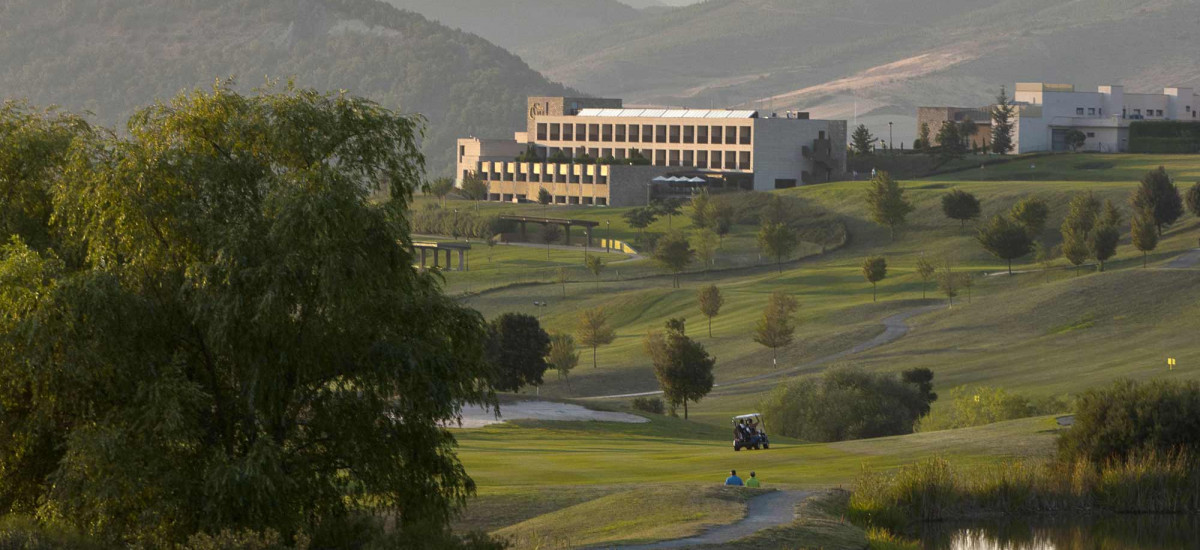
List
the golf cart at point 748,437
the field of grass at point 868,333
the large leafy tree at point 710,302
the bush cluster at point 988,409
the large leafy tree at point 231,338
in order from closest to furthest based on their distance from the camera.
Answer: the large leafy tree at point 231,338, the field of grass at point 868,333, the golf cart at point 748,437, the bush cluster at point 988,409, the large leafy tree at point 710,302

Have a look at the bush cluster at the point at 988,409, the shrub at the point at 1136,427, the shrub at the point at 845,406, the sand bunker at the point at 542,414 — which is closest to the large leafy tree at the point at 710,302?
the shrub at the point at 845,406

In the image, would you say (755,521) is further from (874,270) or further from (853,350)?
(874,270)

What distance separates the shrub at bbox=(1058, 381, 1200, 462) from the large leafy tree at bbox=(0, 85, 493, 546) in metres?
A: 17.2

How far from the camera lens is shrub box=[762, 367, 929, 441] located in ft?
224

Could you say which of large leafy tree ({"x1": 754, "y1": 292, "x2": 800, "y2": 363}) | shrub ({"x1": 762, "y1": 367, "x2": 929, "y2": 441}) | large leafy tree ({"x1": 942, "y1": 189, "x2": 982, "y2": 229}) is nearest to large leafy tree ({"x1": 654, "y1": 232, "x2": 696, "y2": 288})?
large leafy tree ({"x1": 942, "y1": 189, "x2": 982, "y2": 229})

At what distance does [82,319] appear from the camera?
26.2m

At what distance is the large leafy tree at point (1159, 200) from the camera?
135 metres

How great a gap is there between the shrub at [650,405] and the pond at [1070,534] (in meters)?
43.2

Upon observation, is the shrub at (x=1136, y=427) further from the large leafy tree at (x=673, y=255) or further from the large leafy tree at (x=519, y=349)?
the large leafy tree at (x=673, y=255)

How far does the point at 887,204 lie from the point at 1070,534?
390 feet

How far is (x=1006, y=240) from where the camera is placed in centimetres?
12744

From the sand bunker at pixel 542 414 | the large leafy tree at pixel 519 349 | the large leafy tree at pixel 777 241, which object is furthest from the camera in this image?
the large leafy tree at pixel 777 241

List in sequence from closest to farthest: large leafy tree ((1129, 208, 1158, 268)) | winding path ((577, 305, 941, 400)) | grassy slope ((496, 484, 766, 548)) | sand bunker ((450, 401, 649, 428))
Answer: grassy slope ((496, 484, 766, 548)), sand bunker ((450, 401, 649, 428)), winding path ((577, 305, 941, 400)), large leafy tree ((1129, 208, 1158, 268))

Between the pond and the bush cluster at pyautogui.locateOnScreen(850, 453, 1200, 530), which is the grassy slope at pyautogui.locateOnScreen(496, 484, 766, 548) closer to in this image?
the bush cluster at pyautogui.locateOnScreen(850, 453, 1200, 530)
